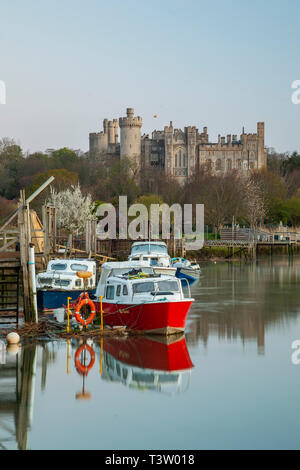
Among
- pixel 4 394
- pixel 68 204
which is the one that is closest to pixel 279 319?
pixel 4 394

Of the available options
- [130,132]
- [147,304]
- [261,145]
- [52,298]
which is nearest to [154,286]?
[147,304]

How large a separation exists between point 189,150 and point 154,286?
121348 millimetres

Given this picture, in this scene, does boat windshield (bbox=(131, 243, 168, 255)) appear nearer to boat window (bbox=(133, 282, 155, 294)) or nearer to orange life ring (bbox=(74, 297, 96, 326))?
boat window (bbox=(133, 282, 155, 294))

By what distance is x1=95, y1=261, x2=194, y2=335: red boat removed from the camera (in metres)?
21.2

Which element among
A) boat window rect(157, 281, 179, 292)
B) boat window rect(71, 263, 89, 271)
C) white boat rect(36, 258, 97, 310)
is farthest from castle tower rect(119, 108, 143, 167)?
boat window rect(157, 281, 179, 292)

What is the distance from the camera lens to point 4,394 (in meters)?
16.0

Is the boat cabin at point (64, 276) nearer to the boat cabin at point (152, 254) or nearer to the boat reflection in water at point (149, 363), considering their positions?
the boat reflection in water at point (149, 363)

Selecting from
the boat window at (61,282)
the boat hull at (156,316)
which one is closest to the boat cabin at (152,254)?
the boat window at (61,282)

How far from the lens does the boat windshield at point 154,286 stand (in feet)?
71.8

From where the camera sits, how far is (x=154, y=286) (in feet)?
71.6

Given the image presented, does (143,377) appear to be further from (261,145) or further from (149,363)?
(261,145)

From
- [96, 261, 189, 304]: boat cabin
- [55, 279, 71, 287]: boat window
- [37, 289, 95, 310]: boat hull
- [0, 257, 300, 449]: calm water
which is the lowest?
[0, 257, 300, 449]: calm water

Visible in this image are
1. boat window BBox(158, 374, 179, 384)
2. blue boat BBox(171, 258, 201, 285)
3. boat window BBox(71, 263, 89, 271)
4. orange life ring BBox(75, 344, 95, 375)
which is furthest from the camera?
blue boat BBox(171, 258, 201, 285)

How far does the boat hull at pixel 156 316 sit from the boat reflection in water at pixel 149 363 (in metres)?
0.30
